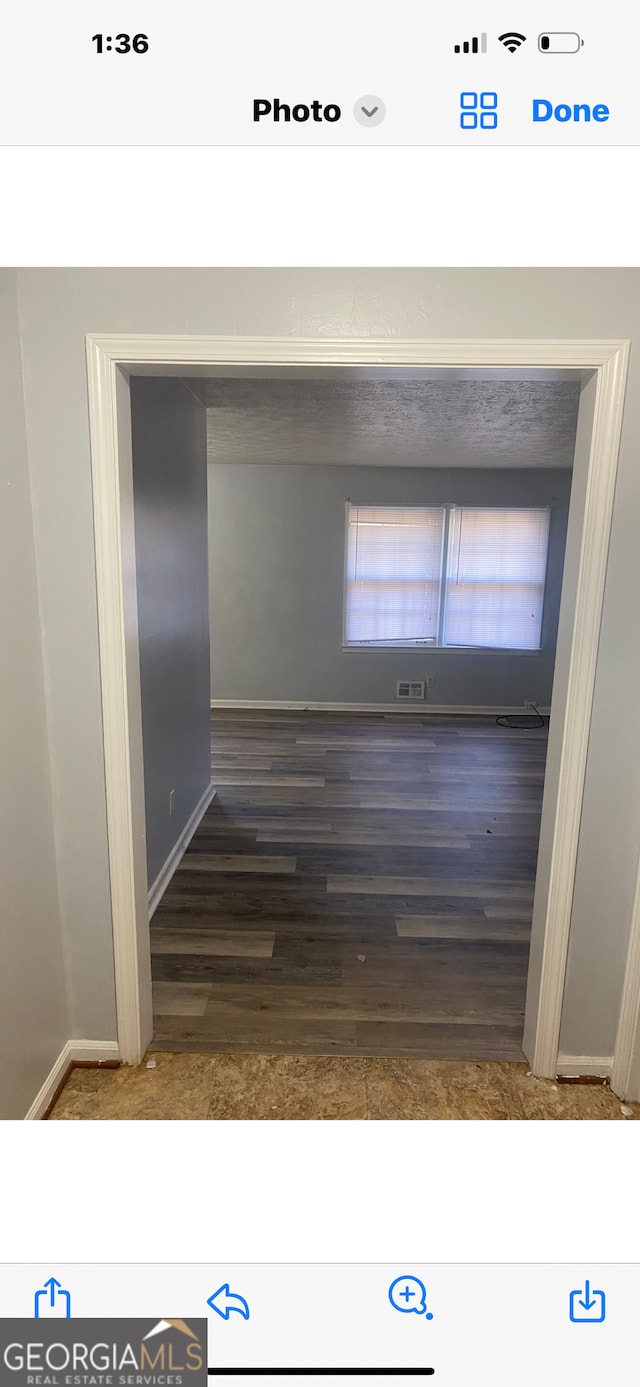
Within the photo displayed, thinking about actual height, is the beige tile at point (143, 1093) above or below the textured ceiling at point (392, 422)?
below

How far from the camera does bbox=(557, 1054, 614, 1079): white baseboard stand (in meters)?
1.93

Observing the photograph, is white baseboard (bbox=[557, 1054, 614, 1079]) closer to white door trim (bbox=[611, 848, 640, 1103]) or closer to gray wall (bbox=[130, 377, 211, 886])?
white door trim (bbox=[611, 848, 640, 1103])

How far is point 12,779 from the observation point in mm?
1585

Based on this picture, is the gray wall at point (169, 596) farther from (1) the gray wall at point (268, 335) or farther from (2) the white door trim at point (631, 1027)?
(2) the white door trim at point (631, 1027)

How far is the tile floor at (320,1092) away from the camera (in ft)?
5.85

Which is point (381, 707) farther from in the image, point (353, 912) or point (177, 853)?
point (353, 912)

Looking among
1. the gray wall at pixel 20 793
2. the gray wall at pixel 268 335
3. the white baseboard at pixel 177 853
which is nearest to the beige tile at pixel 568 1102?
the gray wall at pixel 268 335

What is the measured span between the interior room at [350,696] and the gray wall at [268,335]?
0.50 feet

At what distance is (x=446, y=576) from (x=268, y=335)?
16.5 feet
